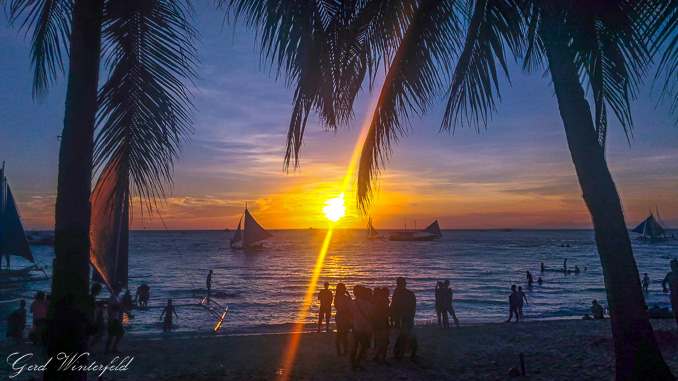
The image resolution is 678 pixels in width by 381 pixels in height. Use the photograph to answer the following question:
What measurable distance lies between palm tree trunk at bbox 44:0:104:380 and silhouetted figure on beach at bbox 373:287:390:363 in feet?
21.4

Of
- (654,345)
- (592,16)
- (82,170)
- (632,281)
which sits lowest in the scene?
(654,345)

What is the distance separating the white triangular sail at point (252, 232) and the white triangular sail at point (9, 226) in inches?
1591

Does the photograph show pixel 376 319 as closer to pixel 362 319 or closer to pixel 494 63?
pixel 362 319

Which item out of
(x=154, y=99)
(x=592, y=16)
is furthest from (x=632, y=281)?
(x=154, y=99)

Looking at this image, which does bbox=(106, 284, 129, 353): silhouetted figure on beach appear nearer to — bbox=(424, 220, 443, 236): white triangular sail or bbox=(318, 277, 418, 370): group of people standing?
bbox=(318, 277, 418, 370): group of people standing

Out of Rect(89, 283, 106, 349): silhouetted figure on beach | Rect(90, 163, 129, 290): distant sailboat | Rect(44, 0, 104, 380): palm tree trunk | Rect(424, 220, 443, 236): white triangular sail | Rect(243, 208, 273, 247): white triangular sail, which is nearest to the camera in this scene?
Rect(44, 0, 104, 380): palm tree trunk

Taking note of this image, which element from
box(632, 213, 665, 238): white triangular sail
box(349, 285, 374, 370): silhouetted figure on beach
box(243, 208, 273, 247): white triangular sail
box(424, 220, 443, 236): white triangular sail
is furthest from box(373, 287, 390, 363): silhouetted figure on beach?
box(632, 213, 665, 238): white triangular sail

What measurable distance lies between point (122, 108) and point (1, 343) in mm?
14479

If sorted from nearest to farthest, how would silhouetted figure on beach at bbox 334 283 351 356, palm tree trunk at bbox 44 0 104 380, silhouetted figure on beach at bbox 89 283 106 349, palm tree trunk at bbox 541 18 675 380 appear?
palm tree trunk at bbox 44 0 104 380 < silhouetted figure on beach at bbox 89 283 106 349 < palm tree trunk at bbox 541 18 675 380 < silhouetted figure on beach at bbox 334 283 351 356

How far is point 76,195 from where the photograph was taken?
335 cm

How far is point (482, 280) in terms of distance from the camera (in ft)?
163

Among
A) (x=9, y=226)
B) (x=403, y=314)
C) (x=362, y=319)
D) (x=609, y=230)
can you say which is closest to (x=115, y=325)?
(x=362, y=319)

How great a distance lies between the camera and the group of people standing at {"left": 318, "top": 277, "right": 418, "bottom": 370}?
28.6 feet

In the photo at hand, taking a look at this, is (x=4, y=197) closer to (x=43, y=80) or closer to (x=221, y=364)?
(x=221, y=364)
